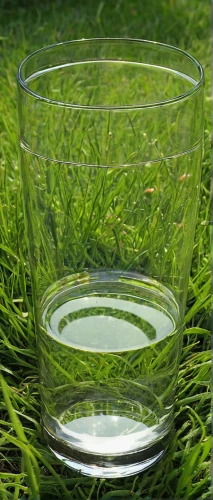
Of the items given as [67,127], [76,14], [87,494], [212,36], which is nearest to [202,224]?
[67,127]

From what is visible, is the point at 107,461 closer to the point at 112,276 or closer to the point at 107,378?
the point at 107,378

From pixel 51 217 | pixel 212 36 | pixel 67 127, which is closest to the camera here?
pixel 51 217

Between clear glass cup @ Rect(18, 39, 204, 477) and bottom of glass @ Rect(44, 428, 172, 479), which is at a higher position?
clear glass cup @ Rect(18, 39, 204, 477)

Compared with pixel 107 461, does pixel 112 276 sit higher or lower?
higher

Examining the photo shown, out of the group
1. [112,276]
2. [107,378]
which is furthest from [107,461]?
[112,276]

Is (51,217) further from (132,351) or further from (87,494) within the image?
(87,494)

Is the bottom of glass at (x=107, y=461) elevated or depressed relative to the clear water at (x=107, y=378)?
depressed

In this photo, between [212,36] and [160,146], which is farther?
[212,36]
